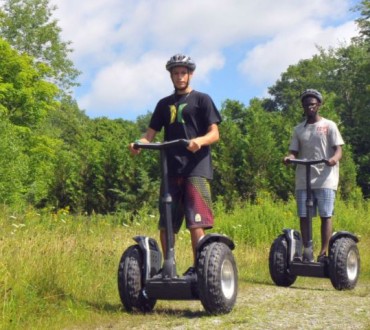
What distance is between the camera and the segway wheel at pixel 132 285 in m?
5.25

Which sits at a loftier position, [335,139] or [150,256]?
[335,139]

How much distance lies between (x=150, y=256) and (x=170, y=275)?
0.30m

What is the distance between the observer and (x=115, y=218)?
12383 mm

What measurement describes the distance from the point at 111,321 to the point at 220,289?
2.73 feet

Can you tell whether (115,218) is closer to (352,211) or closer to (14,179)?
(352,211)

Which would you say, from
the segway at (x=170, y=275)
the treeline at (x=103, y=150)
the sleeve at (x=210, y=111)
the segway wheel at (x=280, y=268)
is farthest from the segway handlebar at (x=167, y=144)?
the treeline at (x=103, y=150)

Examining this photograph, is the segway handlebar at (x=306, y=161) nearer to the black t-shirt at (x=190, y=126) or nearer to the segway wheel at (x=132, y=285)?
the black t-shirt at (x=190, y=126)

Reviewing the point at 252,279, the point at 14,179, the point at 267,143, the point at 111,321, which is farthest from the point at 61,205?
the point at 111,321

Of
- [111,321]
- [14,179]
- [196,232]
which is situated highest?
[14,179]

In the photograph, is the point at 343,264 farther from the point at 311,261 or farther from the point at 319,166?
the point at 319,166

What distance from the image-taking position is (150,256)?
540 cm

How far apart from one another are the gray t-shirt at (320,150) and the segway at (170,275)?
2.11 m

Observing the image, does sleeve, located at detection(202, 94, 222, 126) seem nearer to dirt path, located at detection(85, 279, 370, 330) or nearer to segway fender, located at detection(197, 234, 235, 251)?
segway fender, located at detection(197, 234, 235, 251)

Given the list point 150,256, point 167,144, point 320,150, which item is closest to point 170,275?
point 150,256
